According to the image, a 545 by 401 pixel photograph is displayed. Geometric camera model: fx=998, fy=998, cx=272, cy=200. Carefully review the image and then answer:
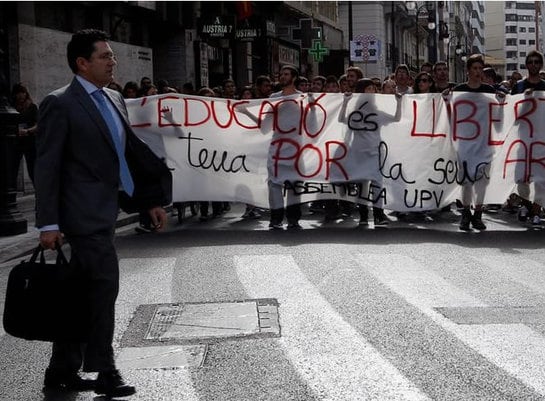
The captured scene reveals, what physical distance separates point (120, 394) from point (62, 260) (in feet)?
2.34

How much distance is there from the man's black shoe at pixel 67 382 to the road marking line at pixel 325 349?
43.3 inches

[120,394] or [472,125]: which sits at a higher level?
[472,125]

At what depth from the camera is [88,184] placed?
493 cm

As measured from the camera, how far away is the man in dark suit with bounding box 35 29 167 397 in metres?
4.84

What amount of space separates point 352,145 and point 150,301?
5.63 m

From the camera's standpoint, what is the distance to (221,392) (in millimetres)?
4883

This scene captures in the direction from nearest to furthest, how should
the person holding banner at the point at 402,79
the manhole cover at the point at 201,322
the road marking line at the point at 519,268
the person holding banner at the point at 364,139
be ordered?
1. the manhole cover at the point at 201,322
2. the road marking line at the point at 519,268
3. the person holding banner at the point at 364,139
4. the person holding banner at the point at 402,79

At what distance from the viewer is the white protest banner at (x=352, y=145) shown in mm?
12055

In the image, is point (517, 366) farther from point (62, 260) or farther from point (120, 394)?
point (62, 260)

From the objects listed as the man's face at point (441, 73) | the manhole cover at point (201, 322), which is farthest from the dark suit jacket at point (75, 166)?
the man's face at point (441, 73)

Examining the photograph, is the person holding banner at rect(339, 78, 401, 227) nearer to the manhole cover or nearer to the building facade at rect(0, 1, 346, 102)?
the building facade at rect(0, 1, 346, 102)

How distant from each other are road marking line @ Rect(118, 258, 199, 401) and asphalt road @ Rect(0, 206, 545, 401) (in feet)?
0.04

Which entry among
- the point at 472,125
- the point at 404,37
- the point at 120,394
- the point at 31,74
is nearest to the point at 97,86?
the point at 120,394

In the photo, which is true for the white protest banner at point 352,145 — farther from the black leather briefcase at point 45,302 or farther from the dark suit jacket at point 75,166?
the black leather briefcase at point 45,302
